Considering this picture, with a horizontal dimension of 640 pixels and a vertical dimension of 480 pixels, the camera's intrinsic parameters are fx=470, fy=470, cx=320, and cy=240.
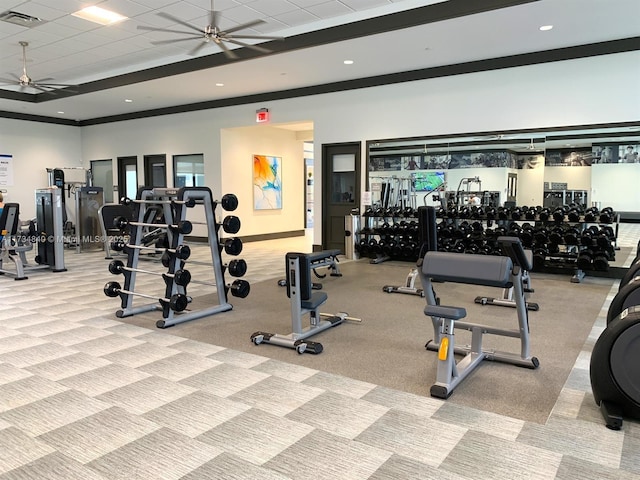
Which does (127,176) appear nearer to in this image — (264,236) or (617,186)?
(264,236)

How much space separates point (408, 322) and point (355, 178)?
4.48m

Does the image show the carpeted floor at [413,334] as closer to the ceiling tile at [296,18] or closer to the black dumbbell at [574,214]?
the black dumbbell at [574,214]

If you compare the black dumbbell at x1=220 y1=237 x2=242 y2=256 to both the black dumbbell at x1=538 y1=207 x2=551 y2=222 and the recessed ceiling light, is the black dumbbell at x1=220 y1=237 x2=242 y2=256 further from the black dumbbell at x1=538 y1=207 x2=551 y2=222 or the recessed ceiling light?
the black dumbbell at x1=538 y1=207 x2=551 y2=222

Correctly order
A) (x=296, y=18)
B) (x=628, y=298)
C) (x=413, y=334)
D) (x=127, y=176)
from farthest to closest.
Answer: (x=127, y=176)
(x=296, y=18)
(x=413, y=334)
(x=628, y=298)

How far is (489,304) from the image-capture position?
4.77m

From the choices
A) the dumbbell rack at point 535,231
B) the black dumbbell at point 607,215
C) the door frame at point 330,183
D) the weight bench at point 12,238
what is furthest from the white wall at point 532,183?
the weight bench at point 12,238

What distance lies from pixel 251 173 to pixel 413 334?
7344 mm

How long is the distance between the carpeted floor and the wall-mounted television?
208cm

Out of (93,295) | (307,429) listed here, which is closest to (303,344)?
(307,429)

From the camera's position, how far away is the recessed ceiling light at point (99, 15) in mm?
5395

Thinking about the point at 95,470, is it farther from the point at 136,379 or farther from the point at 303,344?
the point at 303,344

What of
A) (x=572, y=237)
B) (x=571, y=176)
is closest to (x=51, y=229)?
(x=572, y=237)

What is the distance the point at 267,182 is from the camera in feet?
35.5

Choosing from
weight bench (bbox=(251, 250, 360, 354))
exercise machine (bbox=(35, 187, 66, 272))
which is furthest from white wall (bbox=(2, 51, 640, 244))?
weight bench (bbox=(251, 250, 360, 354))
